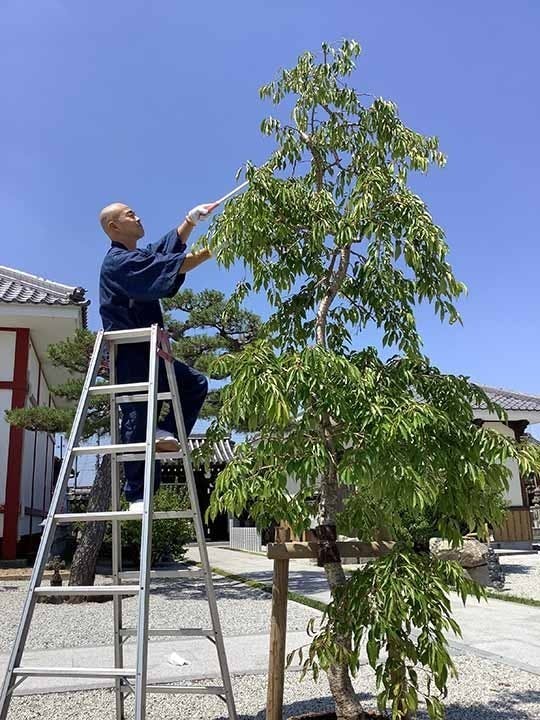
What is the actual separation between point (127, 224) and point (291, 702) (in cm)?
295

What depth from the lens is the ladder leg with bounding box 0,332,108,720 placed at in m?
2.15

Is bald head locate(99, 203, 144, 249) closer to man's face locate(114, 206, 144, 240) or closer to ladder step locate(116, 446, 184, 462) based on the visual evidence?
man's face locate(114, 206, 144, 240)

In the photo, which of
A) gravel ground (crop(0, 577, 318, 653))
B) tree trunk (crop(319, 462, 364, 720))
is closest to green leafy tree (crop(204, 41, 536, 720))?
tree trunk (crop(319, 462, 364, 720))

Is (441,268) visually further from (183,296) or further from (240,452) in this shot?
(183,296)

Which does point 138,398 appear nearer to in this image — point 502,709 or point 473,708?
point 473,708

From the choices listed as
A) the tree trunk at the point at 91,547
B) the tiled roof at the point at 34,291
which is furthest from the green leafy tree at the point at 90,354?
the tiled roof at the point at 34,291

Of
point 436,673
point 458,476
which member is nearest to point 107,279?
point 458,476

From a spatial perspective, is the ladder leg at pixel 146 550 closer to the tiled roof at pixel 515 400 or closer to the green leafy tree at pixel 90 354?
the green leafy tree at pixel 90 354

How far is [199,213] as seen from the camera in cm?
279

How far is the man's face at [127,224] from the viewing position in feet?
9.94

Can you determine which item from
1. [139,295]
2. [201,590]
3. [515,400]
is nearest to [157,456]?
[139,295]

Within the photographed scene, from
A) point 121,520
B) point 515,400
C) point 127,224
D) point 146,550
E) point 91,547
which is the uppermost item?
point 515,400

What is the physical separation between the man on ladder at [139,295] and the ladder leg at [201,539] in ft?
0.25

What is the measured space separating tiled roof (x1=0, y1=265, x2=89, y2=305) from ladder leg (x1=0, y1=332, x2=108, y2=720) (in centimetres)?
840
